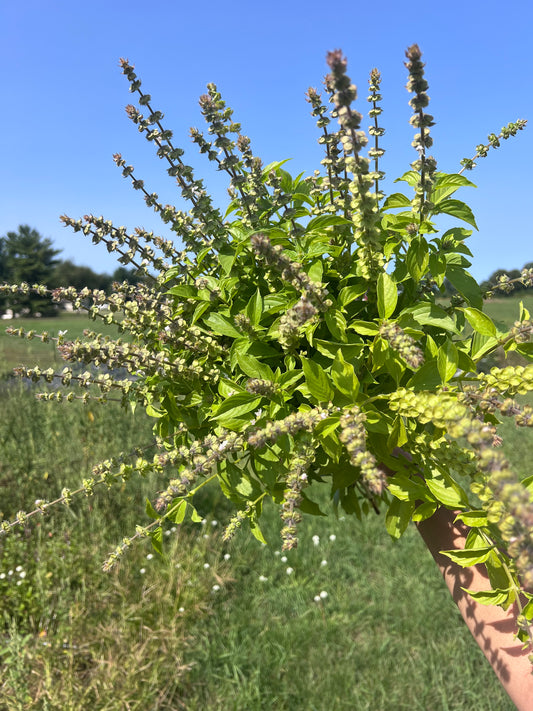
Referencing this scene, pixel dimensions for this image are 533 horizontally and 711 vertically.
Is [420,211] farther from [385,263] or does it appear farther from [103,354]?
[103,354]

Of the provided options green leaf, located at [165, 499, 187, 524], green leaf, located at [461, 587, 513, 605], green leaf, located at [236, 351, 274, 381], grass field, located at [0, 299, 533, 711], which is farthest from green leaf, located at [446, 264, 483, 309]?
grass field, located at [0, 299, 533, 711]

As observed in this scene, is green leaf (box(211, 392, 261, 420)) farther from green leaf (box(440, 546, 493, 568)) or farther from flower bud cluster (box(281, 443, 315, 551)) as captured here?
green leaf (box(440, 546, 493, 568))

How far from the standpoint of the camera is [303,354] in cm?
122

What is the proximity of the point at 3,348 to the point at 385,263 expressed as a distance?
6.68m

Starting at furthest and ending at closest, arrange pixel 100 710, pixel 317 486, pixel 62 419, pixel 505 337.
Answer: pixel 317 486, pixel 62 419, pixel 100 710, pixel 505 337

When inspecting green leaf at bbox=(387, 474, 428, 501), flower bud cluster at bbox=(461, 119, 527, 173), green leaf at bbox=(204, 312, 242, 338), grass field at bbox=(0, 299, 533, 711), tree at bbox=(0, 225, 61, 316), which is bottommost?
grass field at bbox=(0, 299, 533, 711)

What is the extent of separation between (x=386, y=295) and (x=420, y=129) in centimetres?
32

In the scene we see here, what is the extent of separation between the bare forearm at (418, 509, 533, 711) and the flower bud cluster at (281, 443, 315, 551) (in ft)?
2.12

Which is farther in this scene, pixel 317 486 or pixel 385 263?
pixel 317 486

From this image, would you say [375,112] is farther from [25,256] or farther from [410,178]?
[25,256]

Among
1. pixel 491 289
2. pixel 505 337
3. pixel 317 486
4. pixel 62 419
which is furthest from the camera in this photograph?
pixel 317 486

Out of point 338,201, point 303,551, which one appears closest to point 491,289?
point 338,201

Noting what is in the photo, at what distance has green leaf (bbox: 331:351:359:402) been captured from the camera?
99 cm

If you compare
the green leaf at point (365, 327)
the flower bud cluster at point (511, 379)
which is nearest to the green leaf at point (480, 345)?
the flower bud cluster at point (511, 379)
